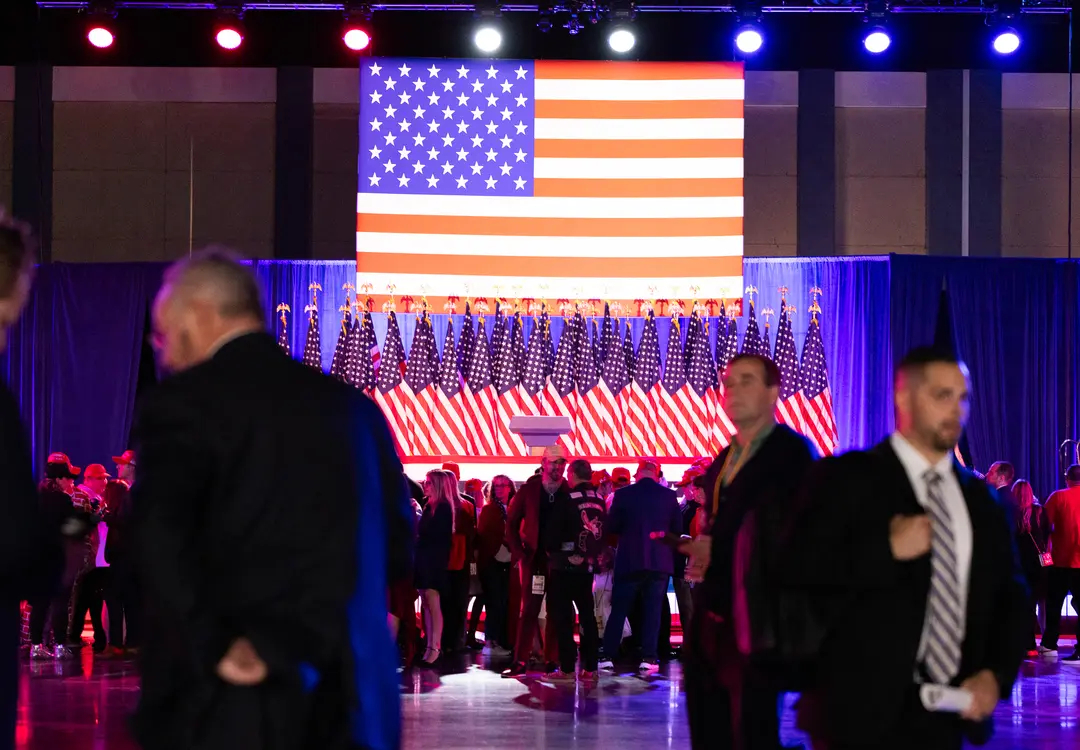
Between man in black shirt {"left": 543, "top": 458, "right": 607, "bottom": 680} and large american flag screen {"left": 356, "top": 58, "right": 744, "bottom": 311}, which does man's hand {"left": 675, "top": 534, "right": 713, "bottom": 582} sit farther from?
large american flag screen {"left": 356, "top": 58, "right": 744, "bottom": 311}

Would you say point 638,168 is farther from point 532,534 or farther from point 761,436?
point 761,436

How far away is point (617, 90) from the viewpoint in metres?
15.3

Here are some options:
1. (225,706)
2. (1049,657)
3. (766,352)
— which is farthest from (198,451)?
(766,352)

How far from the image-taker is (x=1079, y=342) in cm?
1633

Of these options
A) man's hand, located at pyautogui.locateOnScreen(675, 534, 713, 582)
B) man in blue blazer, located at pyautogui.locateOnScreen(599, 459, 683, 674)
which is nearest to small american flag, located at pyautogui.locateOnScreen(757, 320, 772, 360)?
man in blue blazer, located at pyautogui.locateOnScreen(599, 459, 683, 674)

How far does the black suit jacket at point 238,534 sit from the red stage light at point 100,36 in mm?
12071

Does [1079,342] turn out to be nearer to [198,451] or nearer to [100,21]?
[100,21]

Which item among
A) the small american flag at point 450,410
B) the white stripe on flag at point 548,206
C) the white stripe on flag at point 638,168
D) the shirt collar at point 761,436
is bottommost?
the shirt collar at point 761,436

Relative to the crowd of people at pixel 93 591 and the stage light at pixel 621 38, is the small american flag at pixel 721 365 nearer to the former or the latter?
the stage light at pixel 621 38

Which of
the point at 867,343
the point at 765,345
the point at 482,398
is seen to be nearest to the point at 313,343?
the point at 482,398

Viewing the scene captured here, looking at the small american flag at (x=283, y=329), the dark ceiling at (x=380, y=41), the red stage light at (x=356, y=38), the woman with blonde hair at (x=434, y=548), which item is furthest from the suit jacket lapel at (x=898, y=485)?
the dark ceiling at (x=380, y=41)

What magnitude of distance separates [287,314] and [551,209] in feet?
11.1

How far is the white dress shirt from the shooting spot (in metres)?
3.22

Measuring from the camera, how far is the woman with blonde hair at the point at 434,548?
10477mm
